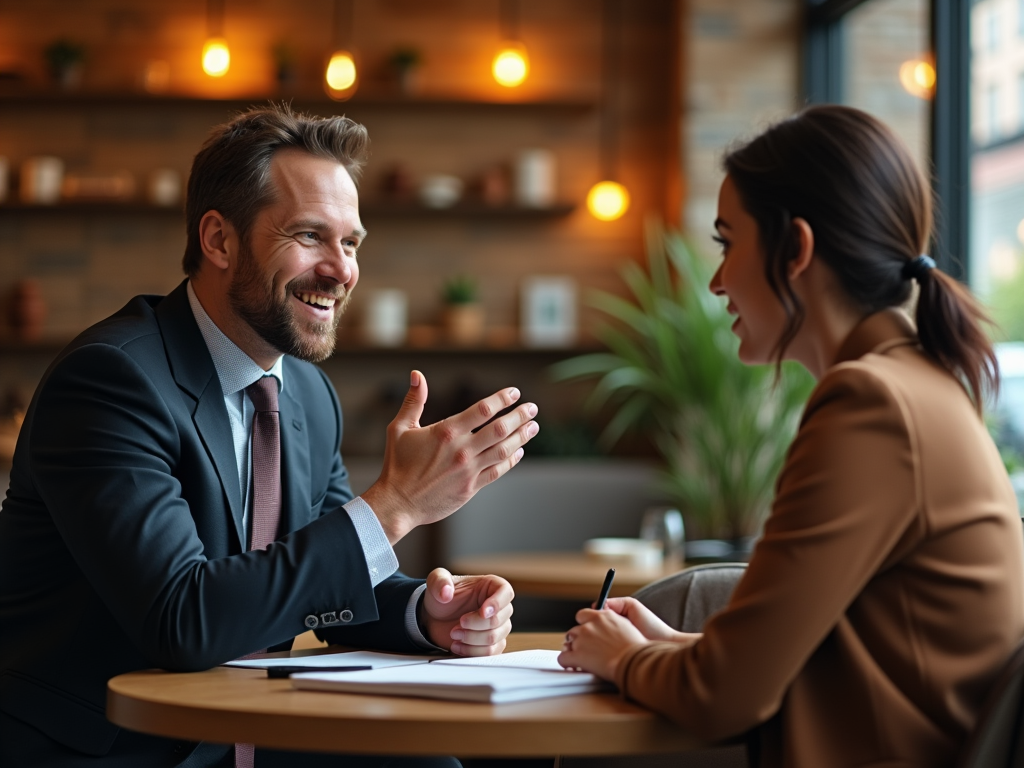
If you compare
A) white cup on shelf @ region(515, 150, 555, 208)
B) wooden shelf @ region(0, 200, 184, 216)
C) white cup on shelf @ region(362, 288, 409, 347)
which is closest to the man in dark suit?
white cup on shelf @ region(362, 288, 409, 347)

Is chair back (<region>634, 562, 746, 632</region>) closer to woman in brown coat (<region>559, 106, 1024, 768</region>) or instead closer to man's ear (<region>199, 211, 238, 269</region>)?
woman in brown coat (<region>559, 106, 1024, 768</region>)

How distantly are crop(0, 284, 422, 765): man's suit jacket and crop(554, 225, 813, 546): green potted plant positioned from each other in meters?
2.32

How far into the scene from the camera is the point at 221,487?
5.19ft

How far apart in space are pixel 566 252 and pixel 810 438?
451 cm

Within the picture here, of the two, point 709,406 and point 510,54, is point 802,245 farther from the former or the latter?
point 510,54

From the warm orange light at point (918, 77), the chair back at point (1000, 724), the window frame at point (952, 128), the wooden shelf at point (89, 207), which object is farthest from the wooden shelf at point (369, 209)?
the chair back at point (1000, 724)

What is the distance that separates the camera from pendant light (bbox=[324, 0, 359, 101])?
5.21 metres

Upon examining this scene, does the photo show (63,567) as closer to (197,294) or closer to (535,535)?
(197,294)

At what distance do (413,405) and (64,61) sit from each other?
14.8ft

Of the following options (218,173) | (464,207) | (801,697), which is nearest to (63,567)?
(218,173)

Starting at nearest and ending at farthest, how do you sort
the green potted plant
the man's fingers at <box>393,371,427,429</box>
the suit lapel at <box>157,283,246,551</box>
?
1. the man's fingers at <box>393,371,427,429</box>
2. the suit lapel at <box>157,283,246,551</box>
3. the green potted plant

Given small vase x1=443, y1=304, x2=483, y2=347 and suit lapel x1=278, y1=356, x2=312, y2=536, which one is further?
small vase x1=443, y1=304, x2=483, y2=347

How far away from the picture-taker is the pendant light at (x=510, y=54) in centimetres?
529

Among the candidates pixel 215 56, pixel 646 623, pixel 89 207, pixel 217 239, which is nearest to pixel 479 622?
pixel 646 623
